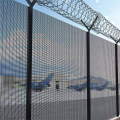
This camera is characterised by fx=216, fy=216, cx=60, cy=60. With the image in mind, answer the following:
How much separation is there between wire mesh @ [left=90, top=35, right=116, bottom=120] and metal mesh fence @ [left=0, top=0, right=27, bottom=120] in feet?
8.83

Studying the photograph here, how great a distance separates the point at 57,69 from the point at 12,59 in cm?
122

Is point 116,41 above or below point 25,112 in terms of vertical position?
above

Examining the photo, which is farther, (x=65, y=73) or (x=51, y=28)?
(x=65, y=73)

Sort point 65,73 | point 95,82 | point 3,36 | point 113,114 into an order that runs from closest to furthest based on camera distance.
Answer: point 3,36 < point 65,73 < point 95,82 < point 113,114

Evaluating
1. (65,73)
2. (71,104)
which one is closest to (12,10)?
(65,73)

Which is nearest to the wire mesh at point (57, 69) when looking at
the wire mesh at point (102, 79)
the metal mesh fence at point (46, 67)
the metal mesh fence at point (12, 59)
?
the metal mesh fence at point (46, 67)

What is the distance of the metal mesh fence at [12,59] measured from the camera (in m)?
2.95

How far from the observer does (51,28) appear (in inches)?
160

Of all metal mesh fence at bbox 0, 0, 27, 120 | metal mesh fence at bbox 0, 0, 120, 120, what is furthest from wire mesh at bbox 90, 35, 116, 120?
metal mesh fence at bbox 0, 0, 27, 120

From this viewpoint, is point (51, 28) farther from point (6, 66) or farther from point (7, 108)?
point (7, 108)

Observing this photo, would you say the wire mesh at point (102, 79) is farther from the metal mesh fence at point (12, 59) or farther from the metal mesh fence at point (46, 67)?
the metal mesh fence at point (12, 59)

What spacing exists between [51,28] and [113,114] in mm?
4012

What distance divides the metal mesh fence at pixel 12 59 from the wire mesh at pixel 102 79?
269 cm

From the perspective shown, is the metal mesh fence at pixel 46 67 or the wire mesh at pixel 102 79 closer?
the metal mesh fence at pixel 46 67
